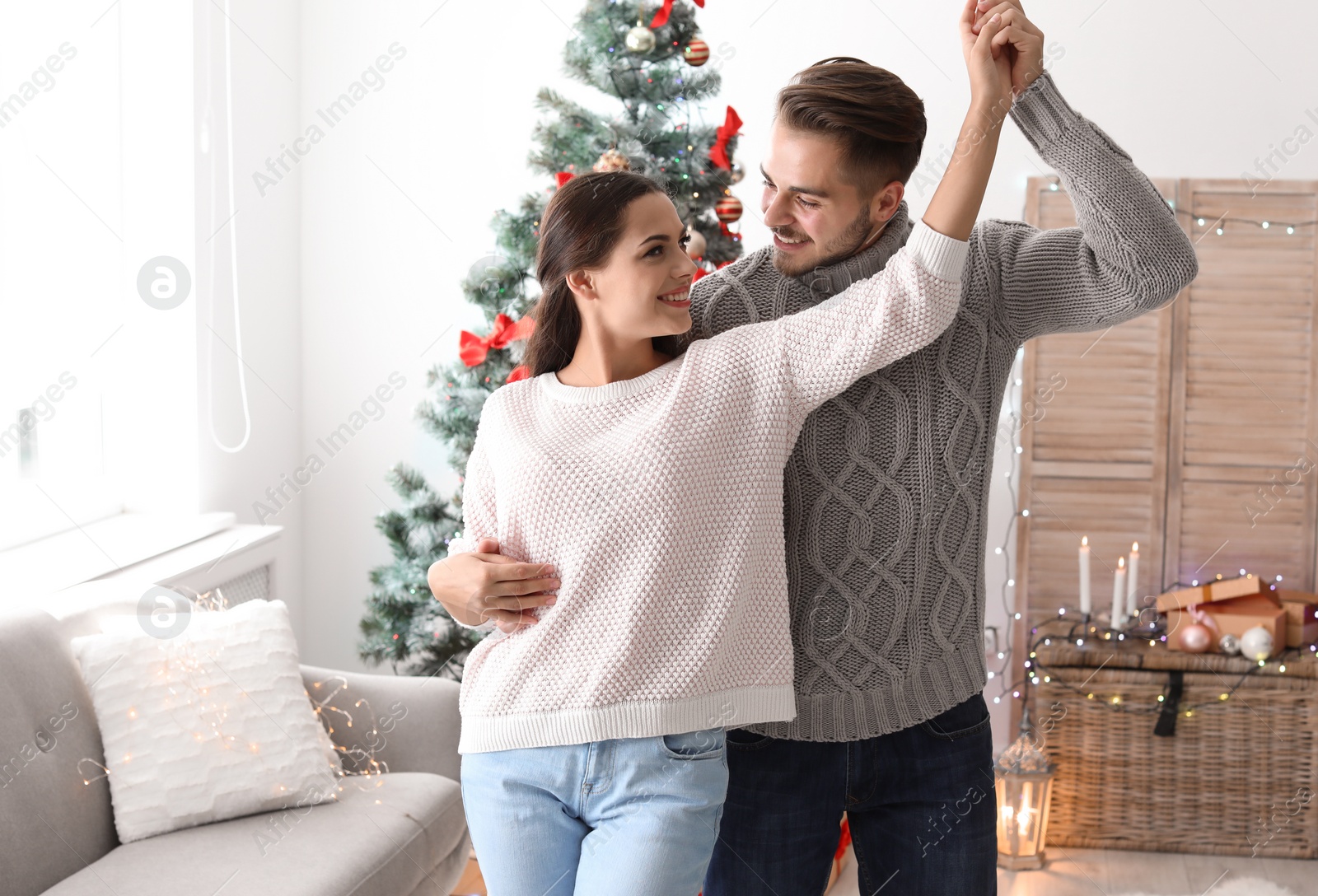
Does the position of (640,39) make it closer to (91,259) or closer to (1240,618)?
(91,259)

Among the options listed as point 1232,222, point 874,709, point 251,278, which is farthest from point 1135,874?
point 251,278

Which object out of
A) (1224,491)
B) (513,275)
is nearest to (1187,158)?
(1224,491)

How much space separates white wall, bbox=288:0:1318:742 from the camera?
3.41 m

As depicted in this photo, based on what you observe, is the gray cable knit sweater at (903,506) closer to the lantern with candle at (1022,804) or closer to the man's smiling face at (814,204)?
the man's smiling face at (814,204)

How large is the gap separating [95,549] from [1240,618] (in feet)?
9.93

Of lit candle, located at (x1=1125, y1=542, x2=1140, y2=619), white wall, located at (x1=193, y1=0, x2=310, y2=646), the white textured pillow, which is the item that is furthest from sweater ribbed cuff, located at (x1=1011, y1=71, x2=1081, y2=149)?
white wall, located at (x1=193, y1=0, x2=310, y2=646)

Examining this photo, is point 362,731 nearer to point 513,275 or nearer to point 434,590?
point 513,275

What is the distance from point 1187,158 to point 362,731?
292cm

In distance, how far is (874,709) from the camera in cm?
126

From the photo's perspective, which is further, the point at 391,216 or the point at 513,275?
the point at 391,216

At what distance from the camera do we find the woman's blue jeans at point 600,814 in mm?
1091

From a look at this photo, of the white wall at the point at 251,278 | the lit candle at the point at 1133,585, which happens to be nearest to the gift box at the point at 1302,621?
the lit candle at the point at 1133,585

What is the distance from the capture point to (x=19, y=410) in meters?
2.71

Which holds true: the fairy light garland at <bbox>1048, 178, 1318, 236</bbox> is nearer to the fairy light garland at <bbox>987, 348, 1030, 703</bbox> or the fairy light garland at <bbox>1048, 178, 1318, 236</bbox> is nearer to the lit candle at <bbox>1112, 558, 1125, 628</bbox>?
the fairy light garland at <bbox>987, 348, 1030, 703</bbox>
